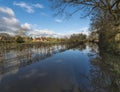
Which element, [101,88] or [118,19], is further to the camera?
[118,19]

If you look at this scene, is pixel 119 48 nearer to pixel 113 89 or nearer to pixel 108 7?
pixel 108 7

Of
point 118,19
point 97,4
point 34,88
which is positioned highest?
point 97,4

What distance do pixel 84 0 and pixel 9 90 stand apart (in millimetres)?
7403

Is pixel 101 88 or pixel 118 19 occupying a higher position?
pixel 118 19

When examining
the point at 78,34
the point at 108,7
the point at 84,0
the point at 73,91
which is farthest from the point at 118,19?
the point at 78,34

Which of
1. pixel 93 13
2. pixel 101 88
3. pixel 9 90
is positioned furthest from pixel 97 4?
pixel 9 90

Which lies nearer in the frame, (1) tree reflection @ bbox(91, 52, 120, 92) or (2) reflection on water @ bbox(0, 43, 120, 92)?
(1) tree reflection @ bbox(91, 52, 120, 92)

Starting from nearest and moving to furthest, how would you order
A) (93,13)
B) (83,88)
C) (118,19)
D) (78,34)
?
(83,88), (118,19), (93,13), (78,34)

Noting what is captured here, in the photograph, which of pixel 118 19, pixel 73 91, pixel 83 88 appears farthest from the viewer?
pixel 118 19

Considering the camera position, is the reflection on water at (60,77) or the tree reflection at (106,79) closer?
the tree reflection at (106,79)

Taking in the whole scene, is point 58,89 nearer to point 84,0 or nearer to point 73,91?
point 73,91

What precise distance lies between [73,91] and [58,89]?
638 millimetres

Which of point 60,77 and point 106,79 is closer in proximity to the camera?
point 106,79

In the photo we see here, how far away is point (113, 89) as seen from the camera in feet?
19.7
